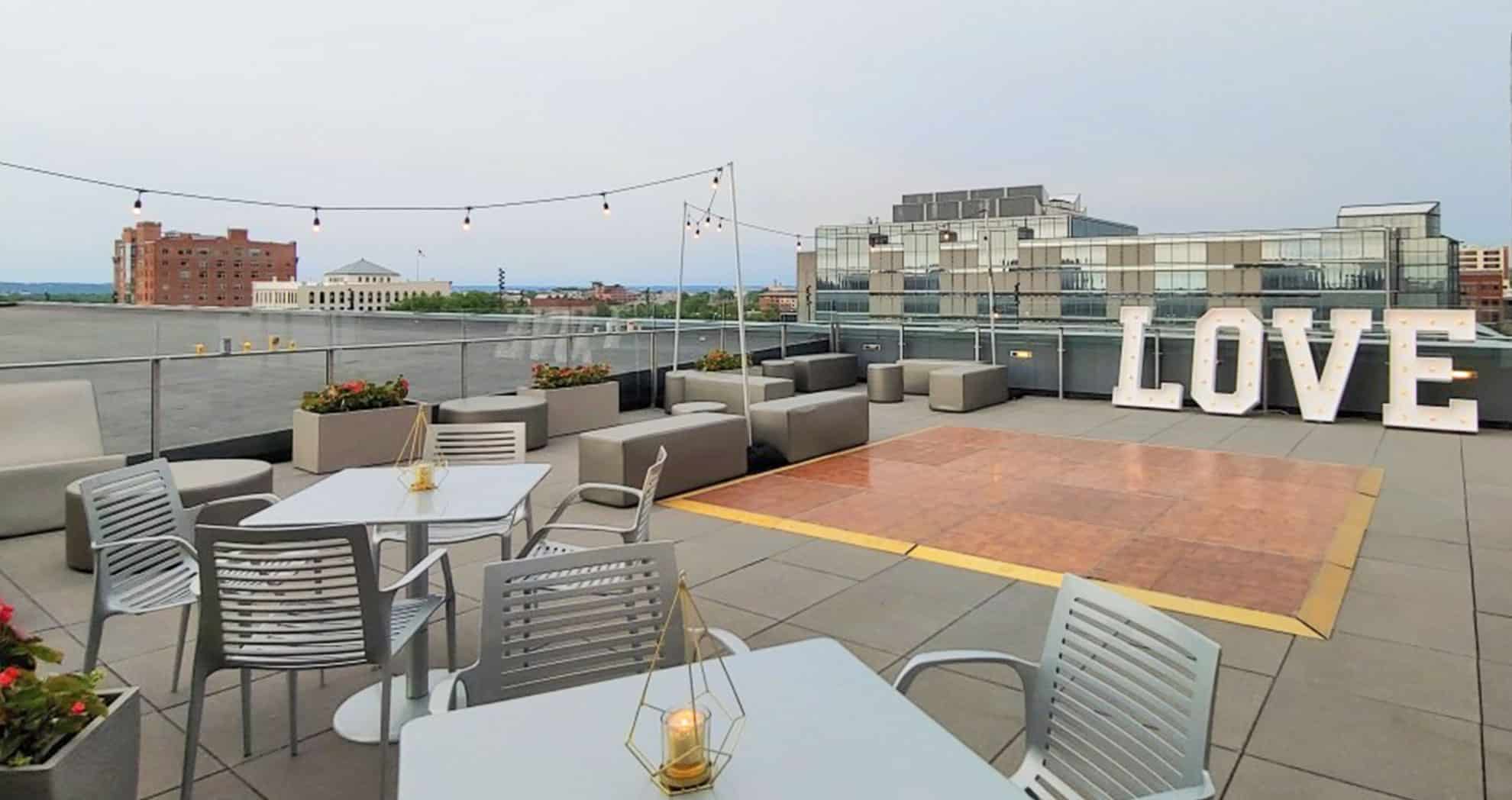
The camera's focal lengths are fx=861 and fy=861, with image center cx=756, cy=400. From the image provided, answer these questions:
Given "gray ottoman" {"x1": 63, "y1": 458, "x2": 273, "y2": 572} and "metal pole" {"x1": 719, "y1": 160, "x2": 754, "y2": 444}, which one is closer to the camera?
"gray ottoman" {"x1": 63, "y1": 458, "x2": 273, "y2": 572}

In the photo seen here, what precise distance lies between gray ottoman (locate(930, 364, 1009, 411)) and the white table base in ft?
27.1

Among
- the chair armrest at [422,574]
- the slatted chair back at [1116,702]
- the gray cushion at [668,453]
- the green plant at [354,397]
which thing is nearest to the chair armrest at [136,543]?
the chair armrest at [422,574]

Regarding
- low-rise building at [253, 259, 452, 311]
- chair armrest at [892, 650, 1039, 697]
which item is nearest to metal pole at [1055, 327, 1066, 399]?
low-rise building at [253, 259, 452, 311]

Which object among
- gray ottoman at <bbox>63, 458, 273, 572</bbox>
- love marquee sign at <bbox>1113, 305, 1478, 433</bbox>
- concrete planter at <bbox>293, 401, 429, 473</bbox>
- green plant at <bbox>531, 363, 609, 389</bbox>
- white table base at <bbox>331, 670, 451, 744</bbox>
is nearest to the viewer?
white table base at <bbox>331, 670, 451, 744</bbox>

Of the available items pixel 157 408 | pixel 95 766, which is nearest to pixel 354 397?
pixel 157 408

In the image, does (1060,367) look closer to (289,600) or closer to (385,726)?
(385,726)

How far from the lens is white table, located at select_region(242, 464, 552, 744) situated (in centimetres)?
279

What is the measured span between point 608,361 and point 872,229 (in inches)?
448

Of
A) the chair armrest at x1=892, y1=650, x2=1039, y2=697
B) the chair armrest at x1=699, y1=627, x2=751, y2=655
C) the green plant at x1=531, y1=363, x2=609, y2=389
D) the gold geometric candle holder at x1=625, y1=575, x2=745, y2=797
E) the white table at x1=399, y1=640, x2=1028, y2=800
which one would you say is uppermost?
the green plant at x1=531, y1=363, x2=609, y2=389

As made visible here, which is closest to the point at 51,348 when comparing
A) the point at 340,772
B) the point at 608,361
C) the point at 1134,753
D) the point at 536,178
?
the point at 608,361

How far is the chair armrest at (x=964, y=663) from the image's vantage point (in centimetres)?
186

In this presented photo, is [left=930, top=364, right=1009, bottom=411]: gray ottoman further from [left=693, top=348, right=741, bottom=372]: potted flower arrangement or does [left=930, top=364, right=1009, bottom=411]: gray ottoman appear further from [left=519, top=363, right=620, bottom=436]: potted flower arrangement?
[left=519, top=363, right=620, bottom=436]: potted flower arrangement

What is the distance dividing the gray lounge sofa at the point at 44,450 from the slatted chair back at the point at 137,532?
264 cm

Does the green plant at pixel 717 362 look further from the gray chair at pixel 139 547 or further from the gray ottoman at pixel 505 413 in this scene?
the gray chair at pixel 139 547
